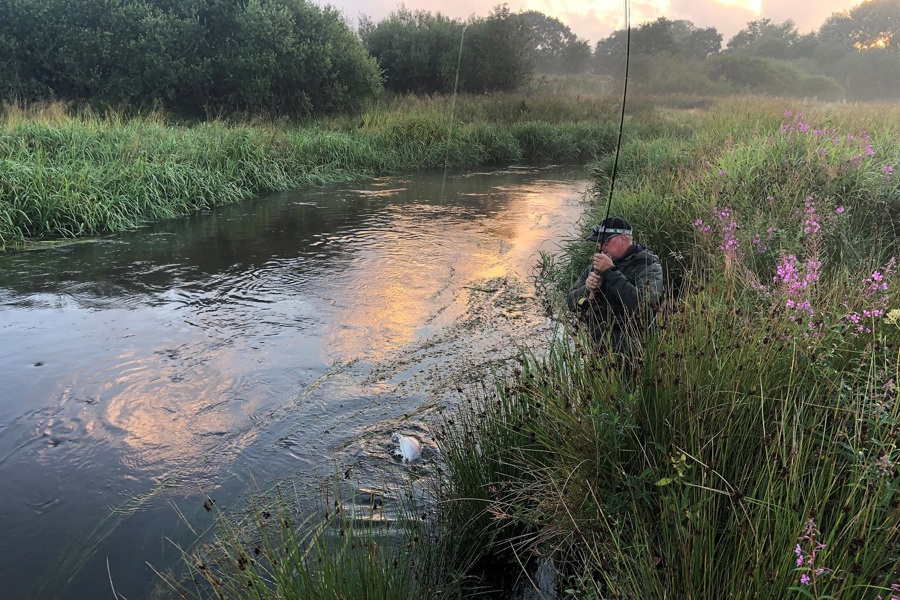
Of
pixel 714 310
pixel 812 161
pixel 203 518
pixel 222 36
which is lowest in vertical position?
pixel 203 518

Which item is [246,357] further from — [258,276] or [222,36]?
[222,36]

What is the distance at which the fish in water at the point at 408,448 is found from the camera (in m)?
4.13

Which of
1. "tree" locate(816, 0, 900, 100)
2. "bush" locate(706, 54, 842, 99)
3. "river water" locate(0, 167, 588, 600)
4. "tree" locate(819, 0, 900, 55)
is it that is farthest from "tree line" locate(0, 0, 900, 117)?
"tree" locate(819, 0, 900, 55)

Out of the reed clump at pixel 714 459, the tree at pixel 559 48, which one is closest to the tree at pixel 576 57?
the tree at pixel 559 48

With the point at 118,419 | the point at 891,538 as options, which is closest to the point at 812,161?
the point at 891,538

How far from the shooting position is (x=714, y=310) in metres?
3.00

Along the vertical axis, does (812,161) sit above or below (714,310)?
above

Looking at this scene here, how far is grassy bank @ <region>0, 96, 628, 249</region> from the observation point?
32.3 feet

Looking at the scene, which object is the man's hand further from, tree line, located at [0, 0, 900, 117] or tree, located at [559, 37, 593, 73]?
tree, located at [559, 37, 593, 73]

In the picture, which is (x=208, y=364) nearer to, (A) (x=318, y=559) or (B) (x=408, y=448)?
(B) (x=408, y=448)

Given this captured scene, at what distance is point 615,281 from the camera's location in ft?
14.4

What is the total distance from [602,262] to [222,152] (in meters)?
11.7

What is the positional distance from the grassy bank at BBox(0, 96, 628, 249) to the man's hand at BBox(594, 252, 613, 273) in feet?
30.4

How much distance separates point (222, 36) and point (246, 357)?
18.9 metres
